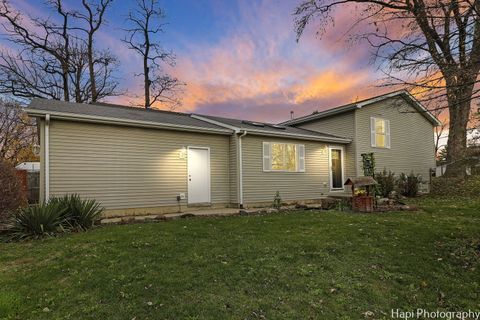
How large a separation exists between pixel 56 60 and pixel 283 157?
17261 millimetres

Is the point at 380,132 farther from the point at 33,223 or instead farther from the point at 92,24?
Answer: the point at 92,24

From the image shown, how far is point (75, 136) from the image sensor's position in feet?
27.6

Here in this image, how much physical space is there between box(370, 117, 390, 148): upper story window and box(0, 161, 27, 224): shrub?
13.3 metres

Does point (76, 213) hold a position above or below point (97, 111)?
below

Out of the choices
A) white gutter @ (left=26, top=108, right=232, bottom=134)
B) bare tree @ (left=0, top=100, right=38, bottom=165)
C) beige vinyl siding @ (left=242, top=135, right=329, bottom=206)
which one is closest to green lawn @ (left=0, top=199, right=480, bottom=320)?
white gutter @ (left=26, top=108, right=232, bottom=134)

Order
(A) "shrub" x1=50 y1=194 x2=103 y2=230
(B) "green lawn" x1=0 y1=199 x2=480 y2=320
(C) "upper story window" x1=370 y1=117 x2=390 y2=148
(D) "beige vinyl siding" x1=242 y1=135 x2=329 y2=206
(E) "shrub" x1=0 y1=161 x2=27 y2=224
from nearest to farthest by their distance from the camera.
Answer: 1. (B) "green lawn" x1=0 y1=199 x2=480 y2=320
2. (E) "shrub" x1=0 y1=161 x2=27 y2=224
3. (A) "shrub" x1=50 y1=194 x2=103 y2=230
4. (D) "beige vinyl siding" x1=242 y1=135 x2=329 y2=206
5. (C) "upper story window" x1=370 y1=117 x2=390 y2=148

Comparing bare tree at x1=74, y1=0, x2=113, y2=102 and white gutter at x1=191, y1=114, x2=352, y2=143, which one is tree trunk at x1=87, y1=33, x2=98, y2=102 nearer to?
bare tree at x1=74, y1=0, x2=113, y2=102

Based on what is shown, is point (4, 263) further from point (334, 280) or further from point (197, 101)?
point (197, 101)

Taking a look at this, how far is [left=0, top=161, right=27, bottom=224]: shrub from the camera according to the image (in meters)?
6.54

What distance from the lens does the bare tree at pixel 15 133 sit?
20.2 meters

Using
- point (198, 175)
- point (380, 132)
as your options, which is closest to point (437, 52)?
point (198, 175)

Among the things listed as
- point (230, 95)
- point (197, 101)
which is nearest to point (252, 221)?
point (230, 95)

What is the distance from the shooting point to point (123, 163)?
918 cm

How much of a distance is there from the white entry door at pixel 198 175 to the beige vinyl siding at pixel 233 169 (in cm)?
90
